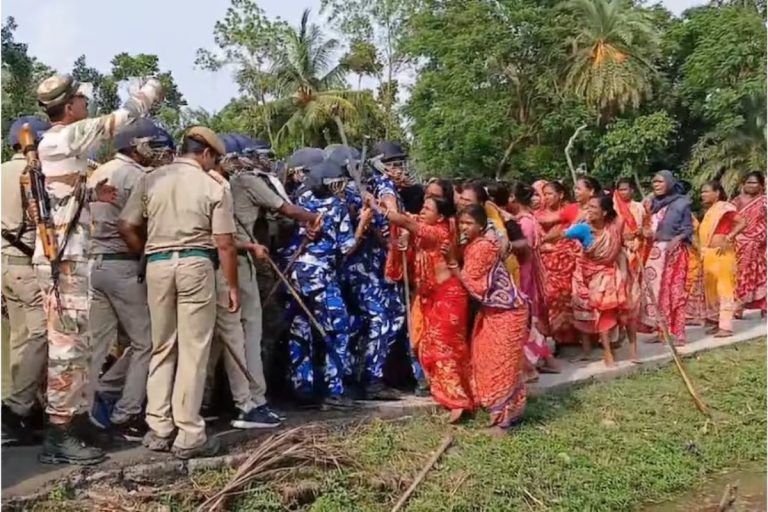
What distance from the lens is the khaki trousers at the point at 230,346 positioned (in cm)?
485

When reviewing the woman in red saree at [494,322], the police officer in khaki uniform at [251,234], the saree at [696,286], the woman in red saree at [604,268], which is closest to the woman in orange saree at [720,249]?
the saree at [696,286]

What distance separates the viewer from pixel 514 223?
20.8 feet

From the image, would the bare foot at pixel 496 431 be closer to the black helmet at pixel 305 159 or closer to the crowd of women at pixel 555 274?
the crowd of women at pixel 555 274

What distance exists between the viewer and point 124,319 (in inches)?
196

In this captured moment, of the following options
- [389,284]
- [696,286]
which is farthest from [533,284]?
[696,286]

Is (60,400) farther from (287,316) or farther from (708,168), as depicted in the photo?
(708,168)

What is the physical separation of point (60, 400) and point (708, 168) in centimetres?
2007

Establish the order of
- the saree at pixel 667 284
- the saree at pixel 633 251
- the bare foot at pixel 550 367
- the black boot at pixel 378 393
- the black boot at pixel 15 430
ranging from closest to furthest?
the black boot at pixel 15 430 < the black boot at pixel 378 393 < the bare foot at pixel 550 367 < the saree at pixel 633 251 < the saree at pixel 667 284

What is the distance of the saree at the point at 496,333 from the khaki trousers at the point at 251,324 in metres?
1.28

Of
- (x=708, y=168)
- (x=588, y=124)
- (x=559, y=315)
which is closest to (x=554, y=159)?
(x=588, y=124)

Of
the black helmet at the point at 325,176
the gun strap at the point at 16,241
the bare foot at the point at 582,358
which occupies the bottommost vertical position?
the bare foot at the point at 582,358

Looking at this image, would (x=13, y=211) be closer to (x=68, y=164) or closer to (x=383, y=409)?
(x=68, y=164)

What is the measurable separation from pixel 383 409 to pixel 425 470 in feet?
3.23

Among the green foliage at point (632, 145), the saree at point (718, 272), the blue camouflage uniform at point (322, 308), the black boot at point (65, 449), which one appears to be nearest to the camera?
the black boot at point (65, 449)
